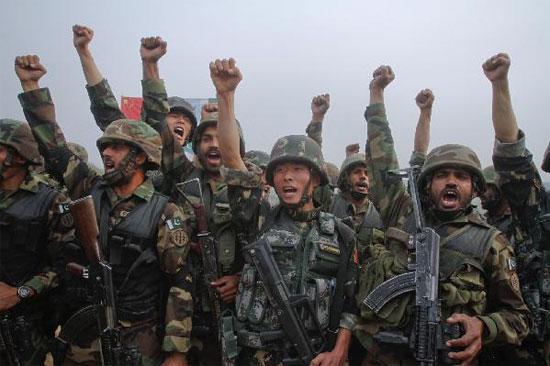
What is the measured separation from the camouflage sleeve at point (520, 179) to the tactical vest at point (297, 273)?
163 cm

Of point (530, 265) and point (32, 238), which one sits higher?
point (32, 238)

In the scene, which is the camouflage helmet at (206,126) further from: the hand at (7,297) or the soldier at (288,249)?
the hand at (7,297)

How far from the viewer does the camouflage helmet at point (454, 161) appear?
3.79 metres

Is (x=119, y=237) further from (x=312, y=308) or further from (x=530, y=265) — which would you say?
(x=530, y=265)

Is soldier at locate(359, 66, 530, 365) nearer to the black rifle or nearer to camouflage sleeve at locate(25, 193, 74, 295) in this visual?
the black rifle

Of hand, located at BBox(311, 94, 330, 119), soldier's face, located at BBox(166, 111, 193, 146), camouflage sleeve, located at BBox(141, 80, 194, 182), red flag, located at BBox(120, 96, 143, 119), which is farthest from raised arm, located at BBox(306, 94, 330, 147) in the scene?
red flag, located at BBox(120, 96, 143, 119)

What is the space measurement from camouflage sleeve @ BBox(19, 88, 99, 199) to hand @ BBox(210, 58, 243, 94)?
5.00 ft

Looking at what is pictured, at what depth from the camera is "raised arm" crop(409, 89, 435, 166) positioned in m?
5.64

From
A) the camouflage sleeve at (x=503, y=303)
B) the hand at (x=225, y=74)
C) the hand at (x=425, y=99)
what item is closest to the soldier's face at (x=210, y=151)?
the hand at (x=225, y=74)

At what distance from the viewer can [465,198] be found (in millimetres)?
3768

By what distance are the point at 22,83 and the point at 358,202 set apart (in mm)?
4300

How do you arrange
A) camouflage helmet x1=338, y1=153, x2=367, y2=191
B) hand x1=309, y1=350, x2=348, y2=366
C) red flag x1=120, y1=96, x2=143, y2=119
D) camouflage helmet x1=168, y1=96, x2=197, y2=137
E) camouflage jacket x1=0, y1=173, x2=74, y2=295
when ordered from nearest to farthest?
hand x1=309, y1=350, x2=348, y2=366 < camouflage jacket x1=0, y1=173, x2=74, y2=295 < camouflage helmet x1=168, y1=96, x2=197, y2=137 < camouflage helmet x1=338, y1=153, x2=367, y2=191 < red flag x1=120, y1=96, x2=143, y2=119

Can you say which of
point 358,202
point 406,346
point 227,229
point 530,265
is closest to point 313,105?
point 358,202

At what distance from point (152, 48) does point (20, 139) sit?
1.59m
